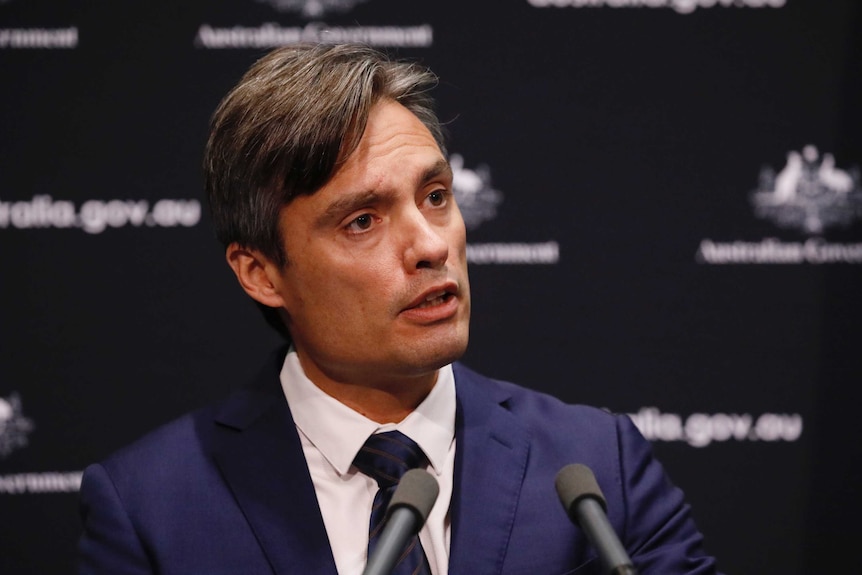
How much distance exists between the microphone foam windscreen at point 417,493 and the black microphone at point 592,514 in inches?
Answer: 6.8

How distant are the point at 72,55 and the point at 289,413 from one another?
145 cm

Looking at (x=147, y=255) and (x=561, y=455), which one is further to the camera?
(x=147, y=255)

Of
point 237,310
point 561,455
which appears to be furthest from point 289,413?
point 237,310

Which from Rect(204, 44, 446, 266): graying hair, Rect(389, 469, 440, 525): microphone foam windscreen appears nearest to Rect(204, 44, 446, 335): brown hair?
Rect(204, 44, 446, 266): graying hair

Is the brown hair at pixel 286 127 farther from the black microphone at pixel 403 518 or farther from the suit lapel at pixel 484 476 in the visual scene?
the black microphone at pixel 403 518

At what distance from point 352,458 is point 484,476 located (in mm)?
256

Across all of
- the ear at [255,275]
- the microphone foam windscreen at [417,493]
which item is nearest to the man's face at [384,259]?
the ear at [255,275]

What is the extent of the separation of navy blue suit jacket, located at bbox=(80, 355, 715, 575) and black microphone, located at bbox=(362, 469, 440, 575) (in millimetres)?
578

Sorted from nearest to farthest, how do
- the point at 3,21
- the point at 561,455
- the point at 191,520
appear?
the point at 191,520 < the point at 561,455 < the point at 3,21

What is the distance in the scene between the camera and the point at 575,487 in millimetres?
1290

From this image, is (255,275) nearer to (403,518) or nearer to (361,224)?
(361,224)

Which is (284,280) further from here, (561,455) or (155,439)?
(561,455)

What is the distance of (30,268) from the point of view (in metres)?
2.87

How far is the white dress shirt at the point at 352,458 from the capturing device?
1.85 m
